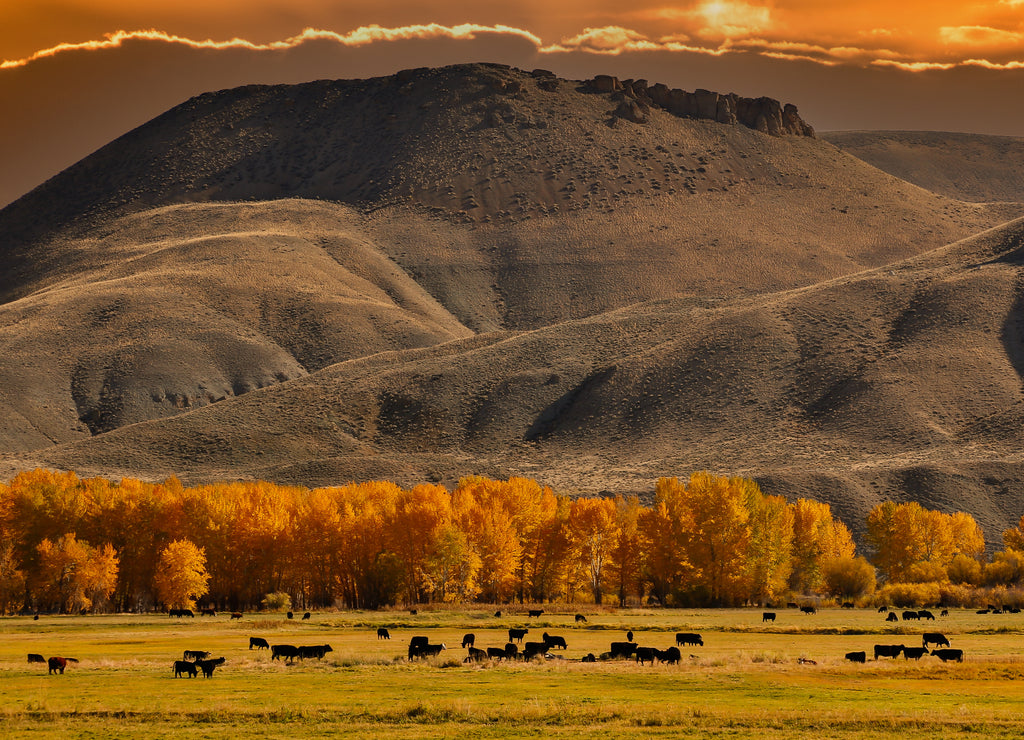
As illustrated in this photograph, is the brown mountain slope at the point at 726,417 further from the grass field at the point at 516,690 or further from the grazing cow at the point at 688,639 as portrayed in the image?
the grass field at the point at 516,690

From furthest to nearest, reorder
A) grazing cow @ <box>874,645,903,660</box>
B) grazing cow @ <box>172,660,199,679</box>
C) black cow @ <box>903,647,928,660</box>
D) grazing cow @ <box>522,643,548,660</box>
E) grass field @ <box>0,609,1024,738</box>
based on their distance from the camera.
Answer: grazing cow @ <box>522,643,548,660</box>, grazing cow @ <box>874,645,903,660</box>, black cow @ <box>903,647,928,660</box>, grazing cow @ <box>172,660,199,679</box>, grass field @ <box>0,609,1024,738</box>

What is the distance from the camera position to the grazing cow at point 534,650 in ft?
160

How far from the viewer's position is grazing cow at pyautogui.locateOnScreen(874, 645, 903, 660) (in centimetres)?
4841

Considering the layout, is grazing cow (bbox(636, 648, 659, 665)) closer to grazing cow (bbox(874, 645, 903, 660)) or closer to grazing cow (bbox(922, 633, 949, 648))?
grazing cow (bbox(874, 645, 903, 660))

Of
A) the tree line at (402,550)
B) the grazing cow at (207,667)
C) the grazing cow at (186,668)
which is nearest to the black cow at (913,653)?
the grazing cow at (207,667)

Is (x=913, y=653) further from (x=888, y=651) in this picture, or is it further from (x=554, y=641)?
(x=554, y=641)

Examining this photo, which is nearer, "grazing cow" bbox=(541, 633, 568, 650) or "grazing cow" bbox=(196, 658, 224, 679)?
"grazing cow" bbox=(196, 658, 224, 679)

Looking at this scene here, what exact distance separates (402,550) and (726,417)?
81305 millimetres

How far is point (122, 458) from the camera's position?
16262 cm

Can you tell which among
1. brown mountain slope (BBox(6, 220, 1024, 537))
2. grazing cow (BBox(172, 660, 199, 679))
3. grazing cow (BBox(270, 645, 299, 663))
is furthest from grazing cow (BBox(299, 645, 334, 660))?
brown mountain slope (BBox(6, 220, 1024, 537))

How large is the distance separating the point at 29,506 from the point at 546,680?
59.9m

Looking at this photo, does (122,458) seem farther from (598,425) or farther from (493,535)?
(493,535)

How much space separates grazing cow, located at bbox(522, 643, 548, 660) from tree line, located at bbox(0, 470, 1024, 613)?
3815 centimetres

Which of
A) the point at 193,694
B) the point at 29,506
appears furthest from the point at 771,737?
the point at 29,506
